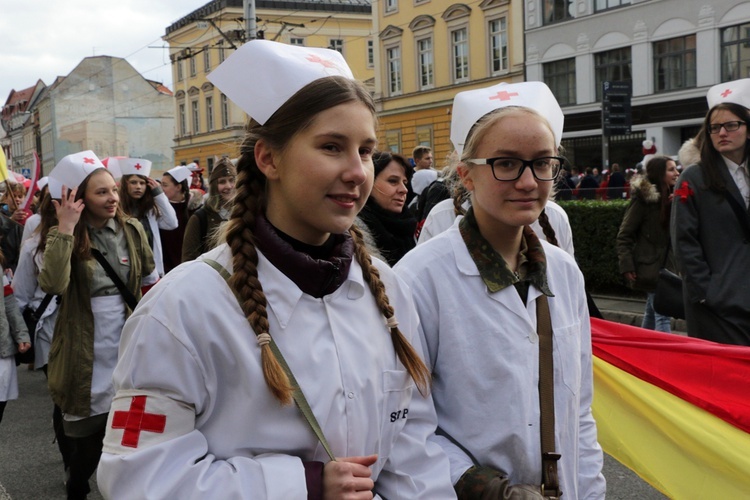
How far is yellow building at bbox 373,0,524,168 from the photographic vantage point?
138ft

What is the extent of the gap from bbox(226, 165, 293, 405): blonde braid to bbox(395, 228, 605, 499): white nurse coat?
2.17ft

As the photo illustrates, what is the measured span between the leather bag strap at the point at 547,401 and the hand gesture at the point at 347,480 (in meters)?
0.68

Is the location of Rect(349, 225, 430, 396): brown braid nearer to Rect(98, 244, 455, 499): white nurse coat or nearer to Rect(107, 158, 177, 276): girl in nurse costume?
Answer: Rect(98, 244, 455, 499): white nurse coat

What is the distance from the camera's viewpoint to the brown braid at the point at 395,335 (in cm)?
223

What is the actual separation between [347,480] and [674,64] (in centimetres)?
3476

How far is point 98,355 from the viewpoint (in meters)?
5.29

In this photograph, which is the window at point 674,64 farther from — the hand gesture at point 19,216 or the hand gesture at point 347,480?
the hand gesture at point 347,480

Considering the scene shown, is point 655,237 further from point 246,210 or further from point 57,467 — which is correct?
point 246,210

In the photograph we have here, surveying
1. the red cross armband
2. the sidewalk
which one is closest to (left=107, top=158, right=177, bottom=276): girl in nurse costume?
the sidewalk

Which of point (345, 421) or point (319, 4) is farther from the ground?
point (319, 4)

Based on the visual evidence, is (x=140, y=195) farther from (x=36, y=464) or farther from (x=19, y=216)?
(x=19, y=216)

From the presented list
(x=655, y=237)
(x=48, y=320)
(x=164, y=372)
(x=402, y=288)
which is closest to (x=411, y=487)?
(x=402, y=288)

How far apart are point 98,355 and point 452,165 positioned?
9.46 feet

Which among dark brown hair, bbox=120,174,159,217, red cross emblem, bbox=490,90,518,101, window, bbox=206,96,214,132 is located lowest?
dark brown hair, bbox=120,174,159,217
